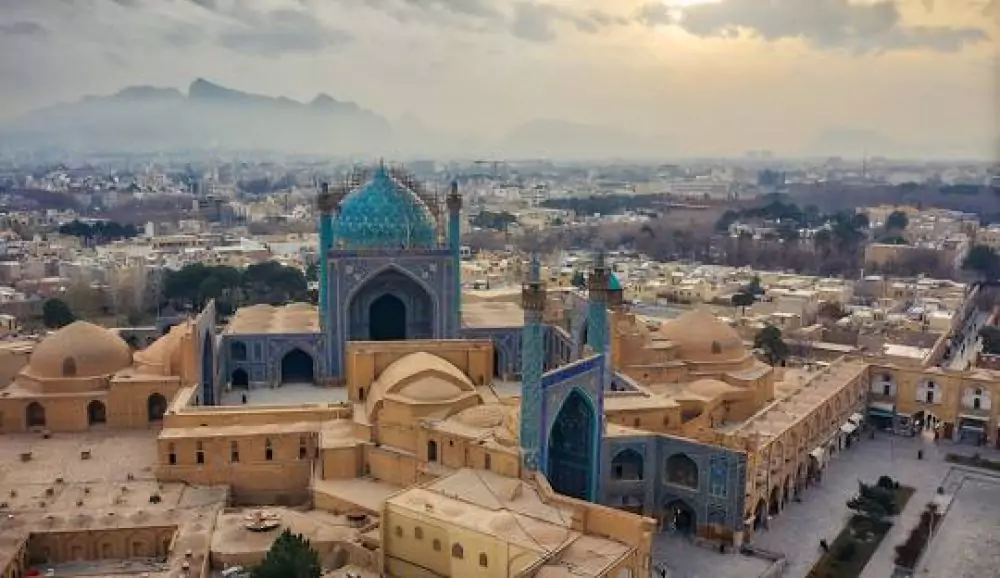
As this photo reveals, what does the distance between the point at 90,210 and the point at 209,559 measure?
121 metres

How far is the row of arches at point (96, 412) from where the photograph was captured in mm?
27531

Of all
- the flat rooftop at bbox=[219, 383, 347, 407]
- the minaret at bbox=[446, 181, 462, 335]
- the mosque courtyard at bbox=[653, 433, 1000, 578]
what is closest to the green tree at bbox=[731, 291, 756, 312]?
the mosque courtyard at bbox=[653, 433, 1000, 578]

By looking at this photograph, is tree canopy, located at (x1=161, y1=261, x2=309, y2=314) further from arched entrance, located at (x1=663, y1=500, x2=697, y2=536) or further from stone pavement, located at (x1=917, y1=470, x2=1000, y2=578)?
stone pavement, located at (x1=917, y1=470, x2=1000, y2=578)

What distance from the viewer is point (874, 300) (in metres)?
53.9

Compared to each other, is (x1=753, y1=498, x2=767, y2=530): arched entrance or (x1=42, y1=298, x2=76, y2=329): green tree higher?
(x1=42, y1=298, x2=76, y2=329): green tree

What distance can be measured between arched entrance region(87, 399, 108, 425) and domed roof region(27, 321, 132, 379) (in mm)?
919

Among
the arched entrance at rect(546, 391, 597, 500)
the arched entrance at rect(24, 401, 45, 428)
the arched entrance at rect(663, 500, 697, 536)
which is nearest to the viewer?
the arched entrance at rect(546, 391, 597, 500)

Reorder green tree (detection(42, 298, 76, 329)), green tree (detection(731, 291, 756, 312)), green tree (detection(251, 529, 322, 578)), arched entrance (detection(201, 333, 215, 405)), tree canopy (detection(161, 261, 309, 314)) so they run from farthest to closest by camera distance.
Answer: green tree (detection(731, 291, 756, 312)), tree canopy (detection(161, 261, 309, 314)), green tree (detection(42, 298, 76, 329)), arched entrance (detection(201, 333, 215, 405)), green tree (detection(251, 529, 322, 578))

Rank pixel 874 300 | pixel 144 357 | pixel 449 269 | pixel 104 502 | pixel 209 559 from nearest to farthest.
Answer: pixel 209 559, pixel 104 502, pixel 144 357, pixel 449 269, pixel 874 300

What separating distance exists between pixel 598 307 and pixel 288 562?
1017cm

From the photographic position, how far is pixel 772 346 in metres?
37.2

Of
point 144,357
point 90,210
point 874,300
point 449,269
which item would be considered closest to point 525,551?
point 449,269

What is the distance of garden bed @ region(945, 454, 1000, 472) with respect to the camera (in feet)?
96.3

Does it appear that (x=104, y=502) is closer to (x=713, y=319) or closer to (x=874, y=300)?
(x=713, y=319)
